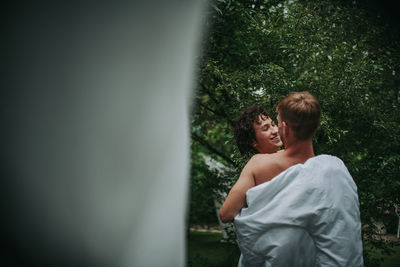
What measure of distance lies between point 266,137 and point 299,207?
2.61 feet

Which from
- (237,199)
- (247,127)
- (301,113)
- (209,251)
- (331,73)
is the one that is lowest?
(209,251)

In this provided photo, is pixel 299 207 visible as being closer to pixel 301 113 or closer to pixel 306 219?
pixel 306 219

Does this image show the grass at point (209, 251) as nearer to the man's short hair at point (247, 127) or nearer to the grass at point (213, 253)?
the grass at point (213, 253)

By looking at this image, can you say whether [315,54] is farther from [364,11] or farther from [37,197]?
[37,197]

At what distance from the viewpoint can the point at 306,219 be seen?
1583 mm

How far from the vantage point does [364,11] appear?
12.7 feet

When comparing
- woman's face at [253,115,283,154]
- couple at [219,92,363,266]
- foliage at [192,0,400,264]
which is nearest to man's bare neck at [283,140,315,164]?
couple at [219,92,363,266]

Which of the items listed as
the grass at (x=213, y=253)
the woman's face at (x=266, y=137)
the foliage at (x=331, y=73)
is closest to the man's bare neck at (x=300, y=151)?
the woman's face at (x=266, y=137)

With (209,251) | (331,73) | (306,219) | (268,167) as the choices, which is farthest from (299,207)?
(209,251)

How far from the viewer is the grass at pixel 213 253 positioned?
423 cm

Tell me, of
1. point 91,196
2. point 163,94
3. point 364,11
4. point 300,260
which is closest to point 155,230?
point 91,196

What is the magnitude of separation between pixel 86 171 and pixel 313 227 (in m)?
1.12

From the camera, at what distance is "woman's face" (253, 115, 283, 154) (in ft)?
7.53

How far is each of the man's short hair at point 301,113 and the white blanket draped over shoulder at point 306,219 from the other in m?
0.17
